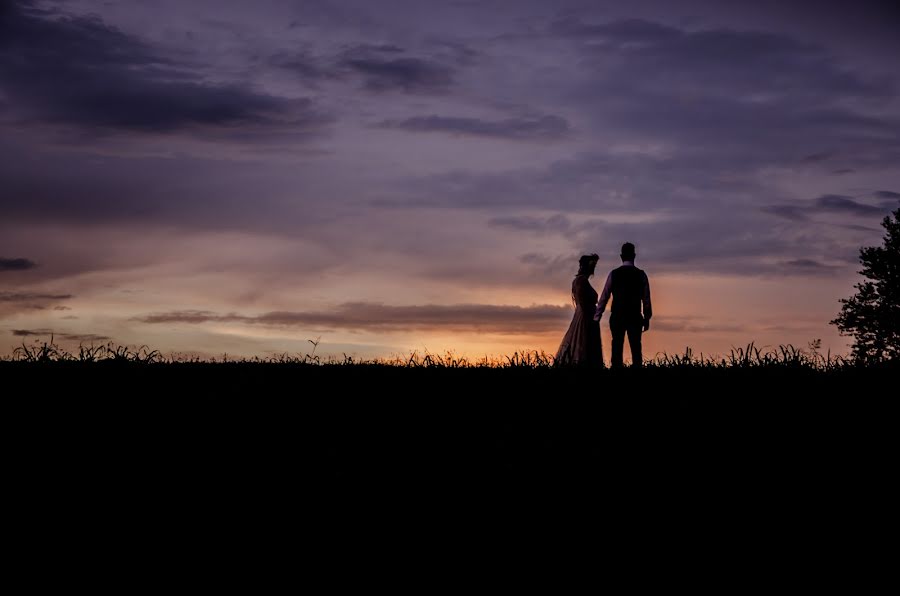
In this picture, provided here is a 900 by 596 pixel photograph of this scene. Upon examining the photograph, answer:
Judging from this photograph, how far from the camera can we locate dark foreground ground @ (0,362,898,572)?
8625 millimetres

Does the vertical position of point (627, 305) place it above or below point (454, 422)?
above

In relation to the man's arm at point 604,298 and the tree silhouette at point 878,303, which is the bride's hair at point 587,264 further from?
the tree silhouette at point 878,303

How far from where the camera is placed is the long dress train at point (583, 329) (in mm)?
20172

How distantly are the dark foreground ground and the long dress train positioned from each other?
688cm

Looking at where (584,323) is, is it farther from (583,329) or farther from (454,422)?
(454,422)

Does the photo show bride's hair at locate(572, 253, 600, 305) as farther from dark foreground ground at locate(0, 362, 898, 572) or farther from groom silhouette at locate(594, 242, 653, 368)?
dark foreground ground at locate(0, 362, 898, 572)

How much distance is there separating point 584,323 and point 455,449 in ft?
35.8

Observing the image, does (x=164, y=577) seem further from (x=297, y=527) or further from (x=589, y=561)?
(x=589, y=561)

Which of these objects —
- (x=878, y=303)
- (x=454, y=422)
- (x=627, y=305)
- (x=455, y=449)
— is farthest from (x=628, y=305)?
(x=878, y=303)

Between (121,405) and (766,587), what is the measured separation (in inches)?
312

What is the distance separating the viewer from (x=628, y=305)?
725 inches

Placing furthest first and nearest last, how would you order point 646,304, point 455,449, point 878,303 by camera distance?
point 878,303 → point 646,304 → point 455,449

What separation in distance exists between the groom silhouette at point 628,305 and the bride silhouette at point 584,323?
61.1 inches

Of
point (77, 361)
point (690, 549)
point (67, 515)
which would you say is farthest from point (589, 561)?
point (77, 361)
